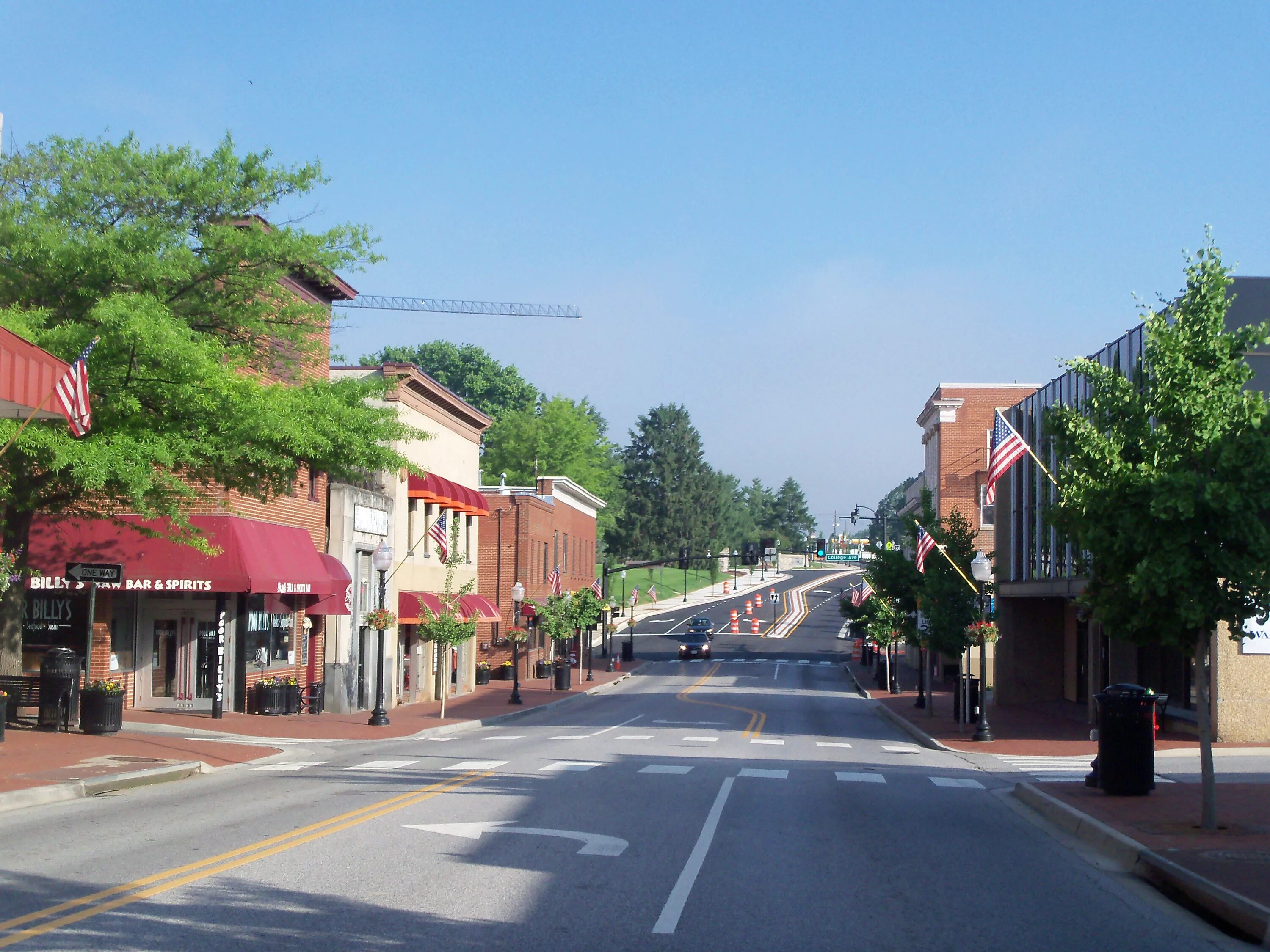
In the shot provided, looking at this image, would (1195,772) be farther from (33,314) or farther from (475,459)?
(475,459)

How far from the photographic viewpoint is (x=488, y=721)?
32938 millimetres

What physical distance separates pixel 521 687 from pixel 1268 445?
135 ft

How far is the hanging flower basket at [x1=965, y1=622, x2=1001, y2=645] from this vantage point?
3047cm

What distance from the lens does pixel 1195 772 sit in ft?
66.3

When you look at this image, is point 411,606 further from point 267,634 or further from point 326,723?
point 326,723

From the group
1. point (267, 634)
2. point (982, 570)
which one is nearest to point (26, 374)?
point (267, 634)

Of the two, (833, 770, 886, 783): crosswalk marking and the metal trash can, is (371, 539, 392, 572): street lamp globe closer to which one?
(833, 770, 886, 783): crosswalk marking

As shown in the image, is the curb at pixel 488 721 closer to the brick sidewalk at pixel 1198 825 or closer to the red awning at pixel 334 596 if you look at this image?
the red awning at pixel 334 596

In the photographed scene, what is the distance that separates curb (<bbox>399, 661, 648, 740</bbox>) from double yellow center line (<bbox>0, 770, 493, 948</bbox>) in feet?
44.7

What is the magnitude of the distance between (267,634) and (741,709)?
1656 cm

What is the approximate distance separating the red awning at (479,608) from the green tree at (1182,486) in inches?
1177

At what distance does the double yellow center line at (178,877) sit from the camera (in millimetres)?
7574

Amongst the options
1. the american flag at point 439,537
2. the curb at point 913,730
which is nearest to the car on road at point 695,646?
the curb at point 913,730

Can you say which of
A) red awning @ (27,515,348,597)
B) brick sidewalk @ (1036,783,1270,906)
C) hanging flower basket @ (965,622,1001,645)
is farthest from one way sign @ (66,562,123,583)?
hanging flower basket @ (965,622,1001,645)
